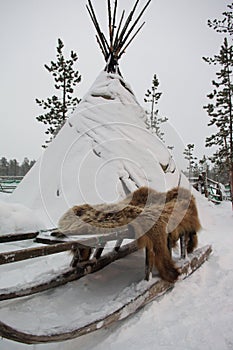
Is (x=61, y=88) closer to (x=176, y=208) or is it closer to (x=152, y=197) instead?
(x=152, y=197)

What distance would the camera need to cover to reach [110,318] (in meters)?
1.55

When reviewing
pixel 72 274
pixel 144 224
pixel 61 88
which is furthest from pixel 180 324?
pixel 61 88

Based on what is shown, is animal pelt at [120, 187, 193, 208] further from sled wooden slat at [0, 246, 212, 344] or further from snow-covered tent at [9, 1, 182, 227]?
snow-covered tent at [9, 1, 182, 227]

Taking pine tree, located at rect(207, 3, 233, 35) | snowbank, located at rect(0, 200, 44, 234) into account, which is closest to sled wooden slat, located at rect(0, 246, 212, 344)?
snowbank, located at rect(0, 200, 44, 234)

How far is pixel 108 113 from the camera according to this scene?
5125mm

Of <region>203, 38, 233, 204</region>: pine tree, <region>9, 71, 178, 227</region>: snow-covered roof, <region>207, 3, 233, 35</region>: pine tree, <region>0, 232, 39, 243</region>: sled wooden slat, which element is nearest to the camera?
<region>0, 232, 39, 243</region>: sled wooden slat

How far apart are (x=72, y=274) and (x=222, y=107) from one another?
5.96 m

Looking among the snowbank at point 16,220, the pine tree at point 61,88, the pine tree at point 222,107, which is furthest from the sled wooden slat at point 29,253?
the pine tree at point 61,88

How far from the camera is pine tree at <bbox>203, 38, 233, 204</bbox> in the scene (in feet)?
21.6

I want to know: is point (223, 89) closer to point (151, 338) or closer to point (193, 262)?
point (193, 262)

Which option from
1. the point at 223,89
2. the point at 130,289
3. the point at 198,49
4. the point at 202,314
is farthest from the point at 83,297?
the point at 198,49

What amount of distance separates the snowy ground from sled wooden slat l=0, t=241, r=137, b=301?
27 centimetres

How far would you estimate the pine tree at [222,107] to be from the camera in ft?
21.6

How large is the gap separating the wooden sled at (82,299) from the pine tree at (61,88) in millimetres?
8490
